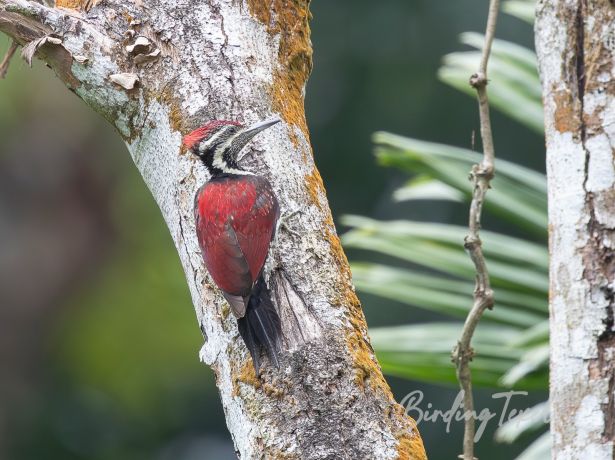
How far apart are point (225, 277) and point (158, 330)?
325 inches

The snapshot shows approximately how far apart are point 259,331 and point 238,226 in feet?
1.68

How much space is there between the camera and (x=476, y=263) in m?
3.03

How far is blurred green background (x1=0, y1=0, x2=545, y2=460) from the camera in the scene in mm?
11047

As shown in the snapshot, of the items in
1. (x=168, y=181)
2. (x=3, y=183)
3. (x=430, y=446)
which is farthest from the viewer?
(x=3, y=183)

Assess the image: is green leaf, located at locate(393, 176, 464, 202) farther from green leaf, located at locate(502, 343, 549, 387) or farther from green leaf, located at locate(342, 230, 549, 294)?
green leaf, located at locate(502, 343, 549, 387)

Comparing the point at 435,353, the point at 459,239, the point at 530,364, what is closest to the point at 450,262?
the point at 459,239

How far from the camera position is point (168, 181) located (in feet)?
9.60

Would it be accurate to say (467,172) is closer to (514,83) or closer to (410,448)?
(514,83)

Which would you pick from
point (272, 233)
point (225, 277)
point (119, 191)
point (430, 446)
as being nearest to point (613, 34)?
point (272, 233)

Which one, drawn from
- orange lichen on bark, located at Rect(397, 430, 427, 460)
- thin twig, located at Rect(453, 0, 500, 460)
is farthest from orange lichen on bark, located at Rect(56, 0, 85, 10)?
orange lichen on bark, located at Rect(397, 430, 427, 460)

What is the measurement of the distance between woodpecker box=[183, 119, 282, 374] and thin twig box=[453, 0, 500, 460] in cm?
64

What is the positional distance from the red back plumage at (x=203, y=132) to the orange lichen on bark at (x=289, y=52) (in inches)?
7.5

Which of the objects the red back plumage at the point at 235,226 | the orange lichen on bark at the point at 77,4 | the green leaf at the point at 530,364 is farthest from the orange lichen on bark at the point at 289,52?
the green leaf at the point at 530,364

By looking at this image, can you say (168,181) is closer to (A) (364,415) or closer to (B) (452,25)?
(A) (364,415)
